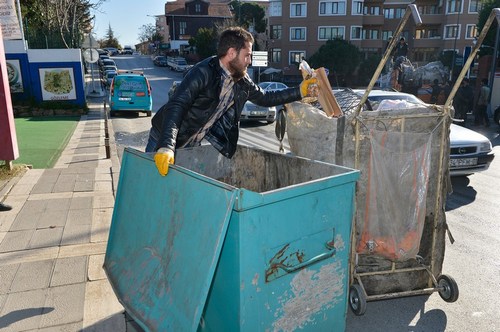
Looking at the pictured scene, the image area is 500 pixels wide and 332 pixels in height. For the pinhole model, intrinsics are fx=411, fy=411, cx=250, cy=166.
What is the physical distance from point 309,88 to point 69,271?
3.07m

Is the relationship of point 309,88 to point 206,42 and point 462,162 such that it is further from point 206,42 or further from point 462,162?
point 206,42

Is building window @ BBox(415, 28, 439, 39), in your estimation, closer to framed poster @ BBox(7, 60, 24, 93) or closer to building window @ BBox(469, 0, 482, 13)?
building window @ BBox(469, 0, 482, 13)

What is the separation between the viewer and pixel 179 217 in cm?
269

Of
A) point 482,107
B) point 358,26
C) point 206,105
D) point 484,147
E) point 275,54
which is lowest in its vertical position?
point 482,107

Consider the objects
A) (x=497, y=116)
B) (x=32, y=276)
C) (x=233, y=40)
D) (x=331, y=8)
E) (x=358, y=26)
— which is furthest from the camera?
(x=358, y=26)

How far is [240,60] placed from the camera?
11.6ft

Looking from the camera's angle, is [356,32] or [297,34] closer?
[356,32]

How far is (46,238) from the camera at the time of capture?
506cm

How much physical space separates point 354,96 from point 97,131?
11.4m

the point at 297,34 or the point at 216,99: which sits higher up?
the point at 297,34

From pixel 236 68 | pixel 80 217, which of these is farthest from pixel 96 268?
pixel 236 68

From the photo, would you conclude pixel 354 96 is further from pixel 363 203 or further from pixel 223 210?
pixel 223 210

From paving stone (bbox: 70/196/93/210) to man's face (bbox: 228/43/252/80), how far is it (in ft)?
12.3

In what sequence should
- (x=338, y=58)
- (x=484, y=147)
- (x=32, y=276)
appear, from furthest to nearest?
(x=338, y=58), (x=484, y=147), (x=32, y=276)
